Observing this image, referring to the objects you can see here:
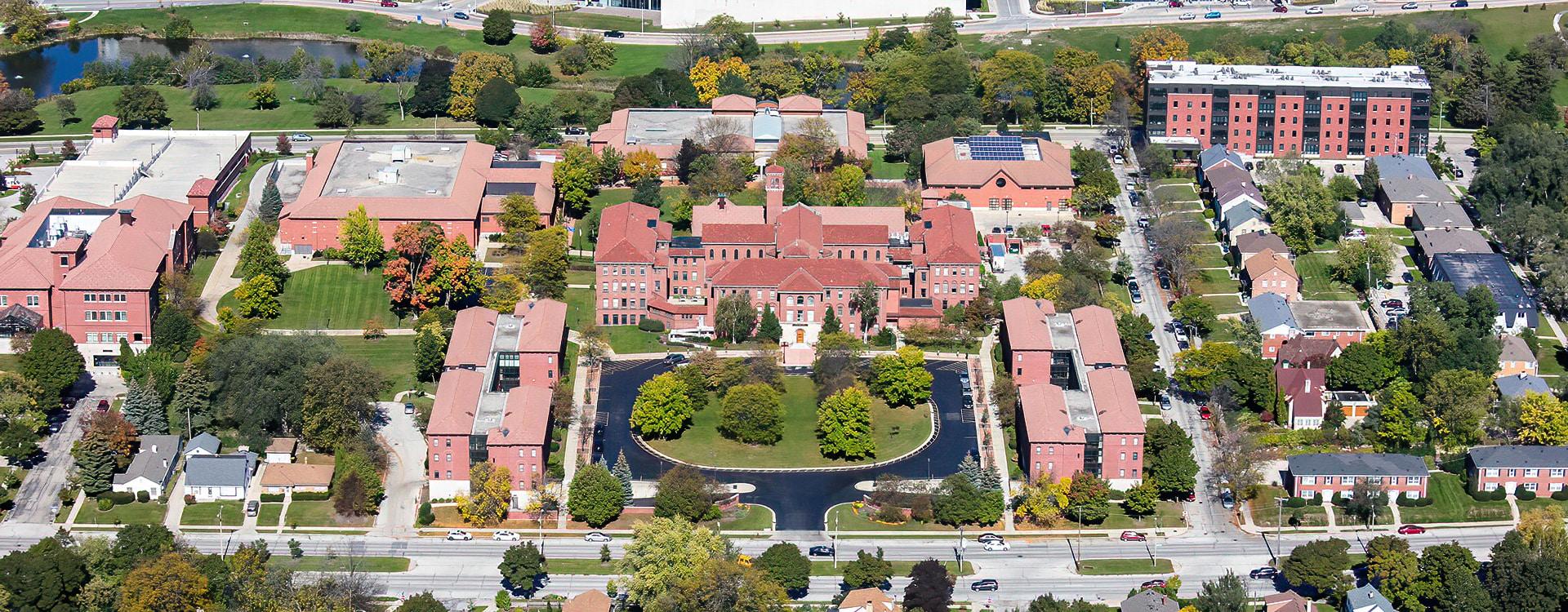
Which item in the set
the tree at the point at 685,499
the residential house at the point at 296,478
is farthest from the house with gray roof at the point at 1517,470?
the residential house at the point at 296,478

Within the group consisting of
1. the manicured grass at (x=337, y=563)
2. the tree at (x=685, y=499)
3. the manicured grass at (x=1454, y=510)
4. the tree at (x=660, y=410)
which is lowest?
the manicured grass at (x=1454, y=510)

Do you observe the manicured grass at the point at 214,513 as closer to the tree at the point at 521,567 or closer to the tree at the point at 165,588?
the tree at the point at 165,588

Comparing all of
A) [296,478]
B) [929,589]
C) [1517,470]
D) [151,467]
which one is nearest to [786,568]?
[929,589]

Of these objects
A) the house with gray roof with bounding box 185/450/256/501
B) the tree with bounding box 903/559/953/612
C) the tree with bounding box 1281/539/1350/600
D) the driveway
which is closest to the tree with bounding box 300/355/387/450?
the house with gray roof with bounding box 185/450/256/501

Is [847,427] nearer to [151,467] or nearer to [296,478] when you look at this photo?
[296,478]

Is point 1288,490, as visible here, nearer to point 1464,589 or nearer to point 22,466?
point 1464,589

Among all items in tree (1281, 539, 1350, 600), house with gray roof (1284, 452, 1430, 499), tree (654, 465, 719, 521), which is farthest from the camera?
house with gray roof (1284, 452, 1430, 499)

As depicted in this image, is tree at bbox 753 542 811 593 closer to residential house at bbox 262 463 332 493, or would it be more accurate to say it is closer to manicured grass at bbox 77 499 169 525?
residential house at bbox 262 463 332 493
